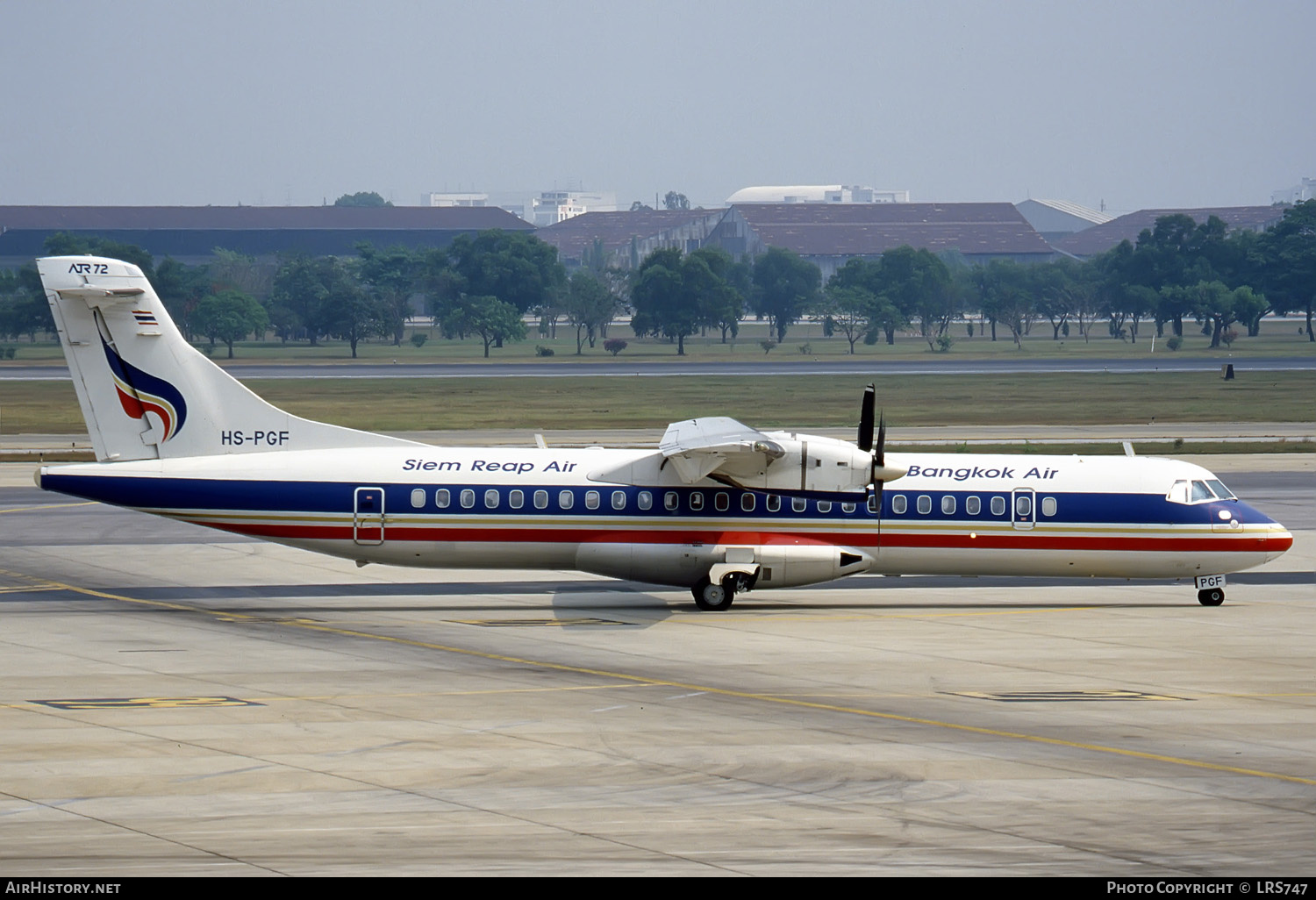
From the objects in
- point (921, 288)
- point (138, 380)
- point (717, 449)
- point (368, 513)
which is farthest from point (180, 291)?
point (717, 449)

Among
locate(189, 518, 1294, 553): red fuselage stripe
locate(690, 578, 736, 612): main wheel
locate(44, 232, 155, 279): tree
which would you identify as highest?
locate(44, 232, 155, 279): tree

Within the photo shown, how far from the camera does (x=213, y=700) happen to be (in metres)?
21.5

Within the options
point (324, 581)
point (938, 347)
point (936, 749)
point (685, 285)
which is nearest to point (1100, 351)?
point (938, 347)

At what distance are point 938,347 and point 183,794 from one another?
140 meters

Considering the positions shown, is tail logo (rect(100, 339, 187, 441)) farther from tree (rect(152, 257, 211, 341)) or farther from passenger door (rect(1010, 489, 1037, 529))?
tree (rect(152, 257, 211, 341))

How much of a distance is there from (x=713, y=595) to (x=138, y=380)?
12.8 metres

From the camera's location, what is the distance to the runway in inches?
582

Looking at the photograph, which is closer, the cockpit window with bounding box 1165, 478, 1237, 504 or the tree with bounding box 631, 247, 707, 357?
the cockpit window with bounding box 1165, 478, 1237, 504

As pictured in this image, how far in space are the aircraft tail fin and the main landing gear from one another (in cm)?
805

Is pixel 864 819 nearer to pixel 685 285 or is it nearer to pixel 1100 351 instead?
pixel 1100 351

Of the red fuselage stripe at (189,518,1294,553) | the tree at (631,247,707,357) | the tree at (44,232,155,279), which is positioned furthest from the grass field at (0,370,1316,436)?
the tree at (44,232,155,279)

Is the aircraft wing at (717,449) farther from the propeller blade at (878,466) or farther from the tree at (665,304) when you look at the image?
the tree at (665,304)

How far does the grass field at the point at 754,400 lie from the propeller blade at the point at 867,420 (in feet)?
128
